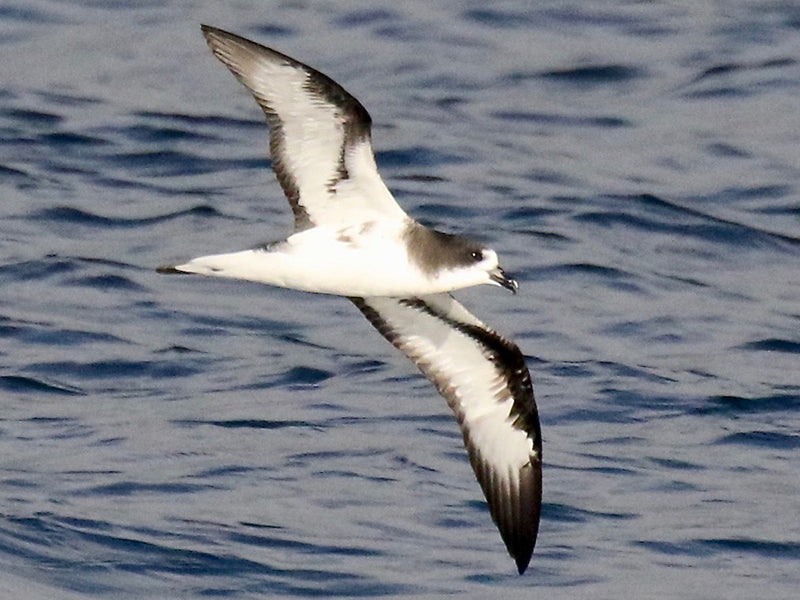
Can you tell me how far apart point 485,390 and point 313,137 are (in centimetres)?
194

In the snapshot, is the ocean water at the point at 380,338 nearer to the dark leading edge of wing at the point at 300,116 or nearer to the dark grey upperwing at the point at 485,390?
the dark grey upperwing at the point at 485,390

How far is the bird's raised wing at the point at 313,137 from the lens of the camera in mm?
10711

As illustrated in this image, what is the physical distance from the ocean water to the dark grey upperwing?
1753 mm

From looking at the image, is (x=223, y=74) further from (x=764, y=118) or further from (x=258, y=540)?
(x=258, y=540)

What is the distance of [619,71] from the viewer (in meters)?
23.0

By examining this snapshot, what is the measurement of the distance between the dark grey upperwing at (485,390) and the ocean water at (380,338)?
1753 millimetres

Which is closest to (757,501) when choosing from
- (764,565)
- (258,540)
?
(764,565)

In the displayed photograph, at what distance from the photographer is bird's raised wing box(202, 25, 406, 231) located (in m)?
10.7

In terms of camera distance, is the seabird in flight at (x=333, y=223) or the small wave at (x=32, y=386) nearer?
the seabird in flight at (x=333, y=223)

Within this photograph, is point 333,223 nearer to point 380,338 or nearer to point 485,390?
point 485,390

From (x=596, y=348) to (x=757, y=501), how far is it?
242 centimetres

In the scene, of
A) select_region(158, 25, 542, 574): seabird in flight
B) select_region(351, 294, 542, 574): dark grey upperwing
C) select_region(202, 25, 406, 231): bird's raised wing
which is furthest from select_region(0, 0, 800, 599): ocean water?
select_region(202, 25, 406, 231): bird's raised wing

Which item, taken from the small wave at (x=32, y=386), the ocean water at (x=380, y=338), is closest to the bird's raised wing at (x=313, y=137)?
the ocean water at (x=380, y=338)

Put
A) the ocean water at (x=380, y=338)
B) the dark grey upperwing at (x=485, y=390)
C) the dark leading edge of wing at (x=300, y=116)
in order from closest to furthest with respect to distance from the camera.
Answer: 1. the dark leading edge of wing at (x=300, y=116)
2. the dark grey upperwing at (x=485, y=390)
3. the ocean water at (x=380, y=338)
